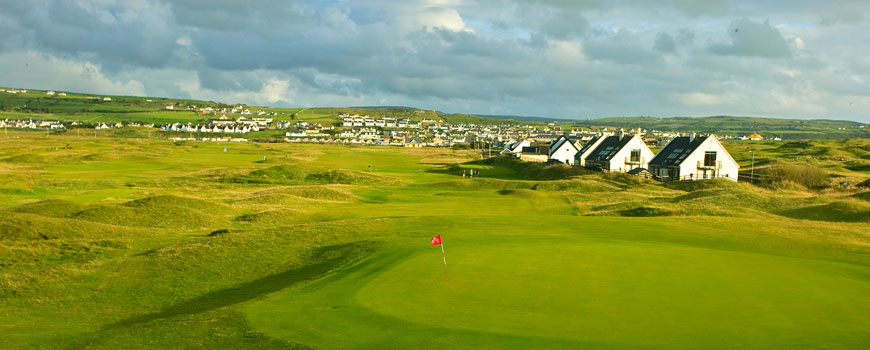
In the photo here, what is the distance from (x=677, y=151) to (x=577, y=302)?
70.0 meters

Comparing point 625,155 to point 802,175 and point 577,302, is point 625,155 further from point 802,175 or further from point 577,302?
point 577,302

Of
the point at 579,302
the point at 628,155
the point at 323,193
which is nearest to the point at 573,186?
Result: the point at 323,193

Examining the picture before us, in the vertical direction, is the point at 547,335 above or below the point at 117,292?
above

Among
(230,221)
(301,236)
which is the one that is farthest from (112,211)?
(301,236)

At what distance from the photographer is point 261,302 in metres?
16.4

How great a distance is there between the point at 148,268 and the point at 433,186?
46.6 meters

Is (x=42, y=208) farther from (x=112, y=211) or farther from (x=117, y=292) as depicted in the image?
(x=117, y=292)

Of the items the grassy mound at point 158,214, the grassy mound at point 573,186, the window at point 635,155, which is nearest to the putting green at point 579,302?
the grassy mound at point 158,214

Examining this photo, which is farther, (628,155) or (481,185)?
(628,155)

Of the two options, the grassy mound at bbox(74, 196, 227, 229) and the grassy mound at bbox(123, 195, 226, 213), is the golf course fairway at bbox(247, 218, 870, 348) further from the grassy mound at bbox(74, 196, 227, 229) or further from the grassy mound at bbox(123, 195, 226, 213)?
the grassy mound at bbox(123, 195, 226, 213)

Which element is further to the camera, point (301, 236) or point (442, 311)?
point (301, 236)

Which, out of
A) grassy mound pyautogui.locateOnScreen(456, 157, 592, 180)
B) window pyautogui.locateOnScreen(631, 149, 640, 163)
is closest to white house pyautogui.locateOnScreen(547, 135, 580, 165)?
grassy mound pyautogui.locateOnScreen(456, 157, 592, 180)

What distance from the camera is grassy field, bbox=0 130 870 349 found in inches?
509

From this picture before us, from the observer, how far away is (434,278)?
1783 centimetres
